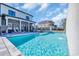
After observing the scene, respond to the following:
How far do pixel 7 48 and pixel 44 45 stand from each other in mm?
535

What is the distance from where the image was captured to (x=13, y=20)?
6.37 ft

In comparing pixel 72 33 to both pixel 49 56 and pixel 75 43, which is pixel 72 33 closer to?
pixel 75 43

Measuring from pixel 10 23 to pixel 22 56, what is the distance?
1.66 feet

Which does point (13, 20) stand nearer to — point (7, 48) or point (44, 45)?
point (7, 48)

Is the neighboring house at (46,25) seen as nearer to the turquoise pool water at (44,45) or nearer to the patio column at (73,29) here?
the turquoise pool water at (44,45)

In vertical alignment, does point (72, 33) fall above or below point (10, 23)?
below

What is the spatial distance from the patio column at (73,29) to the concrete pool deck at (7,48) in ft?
2.46

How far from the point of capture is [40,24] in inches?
77.0

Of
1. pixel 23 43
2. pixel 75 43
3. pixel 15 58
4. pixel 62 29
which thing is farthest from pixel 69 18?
pixel 15 58

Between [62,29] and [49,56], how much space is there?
1.41 feet

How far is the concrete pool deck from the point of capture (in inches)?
74.5

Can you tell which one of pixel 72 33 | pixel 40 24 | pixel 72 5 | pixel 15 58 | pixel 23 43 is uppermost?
pixel 72 5

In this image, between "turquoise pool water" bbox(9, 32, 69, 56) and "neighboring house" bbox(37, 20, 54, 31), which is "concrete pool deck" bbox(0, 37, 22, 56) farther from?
"neighboring house" bbox(37, 20, 54, 31)

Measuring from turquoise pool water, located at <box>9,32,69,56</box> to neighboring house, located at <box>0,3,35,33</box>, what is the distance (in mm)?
138
